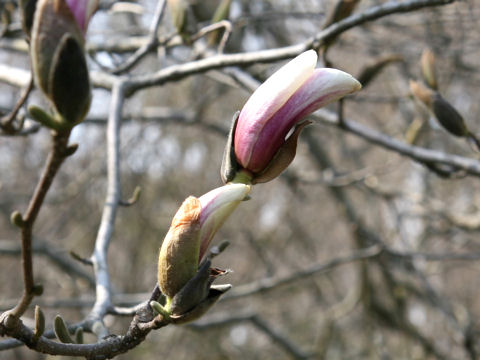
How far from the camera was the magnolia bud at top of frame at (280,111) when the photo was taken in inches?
27.3

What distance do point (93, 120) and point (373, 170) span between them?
108 centimetres

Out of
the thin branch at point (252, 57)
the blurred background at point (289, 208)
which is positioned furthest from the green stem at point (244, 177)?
the blurred background at point (289, 208)

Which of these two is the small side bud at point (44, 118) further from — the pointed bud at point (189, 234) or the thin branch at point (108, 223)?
the thin branch at point (108, 223)

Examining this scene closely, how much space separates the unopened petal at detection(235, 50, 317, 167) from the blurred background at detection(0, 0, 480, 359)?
983mm

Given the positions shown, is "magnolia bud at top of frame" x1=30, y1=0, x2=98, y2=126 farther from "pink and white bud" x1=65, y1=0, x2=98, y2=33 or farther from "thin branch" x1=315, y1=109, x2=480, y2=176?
"thin branch" x1=315, y1=109, x2=480, y2=176

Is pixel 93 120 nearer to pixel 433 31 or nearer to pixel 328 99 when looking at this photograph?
pixel 328 99

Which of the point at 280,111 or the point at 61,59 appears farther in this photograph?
the point at 280,111

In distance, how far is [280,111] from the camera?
2.32ft

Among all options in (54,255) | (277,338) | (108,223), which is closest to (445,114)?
(108,223)

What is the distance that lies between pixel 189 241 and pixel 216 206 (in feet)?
0.19

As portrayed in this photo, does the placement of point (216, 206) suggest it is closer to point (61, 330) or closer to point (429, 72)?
point (61, 330)

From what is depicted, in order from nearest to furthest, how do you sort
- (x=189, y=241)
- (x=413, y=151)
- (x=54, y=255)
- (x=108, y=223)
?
(x=189, y=241)
(x=108, y=223)
(x=413, y=151)
(x=54, y=255)

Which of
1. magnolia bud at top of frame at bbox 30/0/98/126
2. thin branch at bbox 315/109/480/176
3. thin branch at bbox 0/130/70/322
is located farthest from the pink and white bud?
thin branch at bbox 315/109/480/176

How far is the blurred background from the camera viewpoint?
2.58m
